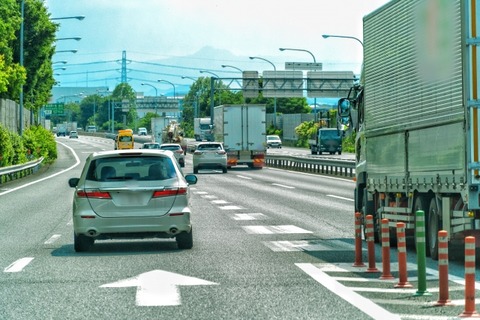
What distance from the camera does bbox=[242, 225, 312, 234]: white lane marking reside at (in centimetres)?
2097

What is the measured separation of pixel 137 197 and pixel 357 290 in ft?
18.5

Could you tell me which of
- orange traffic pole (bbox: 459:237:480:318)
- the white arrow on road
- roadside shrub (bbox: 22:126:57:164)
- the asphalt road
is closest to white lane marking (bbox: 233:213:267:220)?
the asphalt road

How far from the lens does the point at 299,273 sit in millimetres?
13922

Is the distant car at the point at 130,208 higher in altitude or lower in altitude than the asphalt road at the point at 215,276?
higher

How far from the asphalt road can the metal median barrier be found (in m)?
25.2

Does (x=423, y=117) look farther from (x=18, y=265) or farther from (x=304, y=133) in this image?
(x=304, y=133)

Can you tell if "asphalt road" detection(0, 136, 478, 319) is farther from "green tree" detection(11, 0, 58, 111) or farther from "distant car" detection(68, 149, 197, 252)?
"green tree" detection(11, 0, 58, 111)

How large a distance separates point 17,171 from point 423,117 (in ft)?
121

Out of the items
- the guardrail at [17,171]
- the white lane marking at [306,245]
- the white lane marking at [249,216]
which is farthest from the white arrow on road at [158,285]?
the guardrail at [17,171]

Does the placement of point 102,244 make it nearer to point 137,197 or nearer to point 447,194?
point 137,197

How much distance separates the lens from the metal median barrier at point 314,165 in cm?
5062

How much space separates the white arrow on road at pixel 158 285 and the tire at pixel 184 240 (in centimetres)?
303

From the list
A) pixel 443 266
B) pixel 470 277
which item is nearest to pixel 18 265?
pixel 443 266

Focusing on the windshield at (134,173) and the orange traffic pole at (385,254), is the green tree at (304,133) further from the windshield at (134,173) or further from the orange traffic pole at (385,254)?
the orange traffic pole at (385,254)
